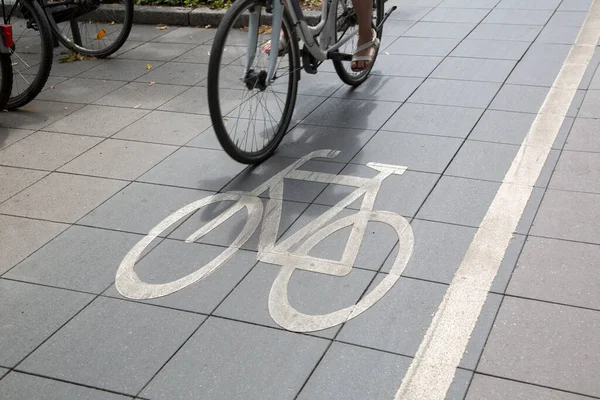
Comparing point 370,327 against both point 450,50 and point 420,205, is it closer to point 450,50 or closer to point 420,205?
point 420,205

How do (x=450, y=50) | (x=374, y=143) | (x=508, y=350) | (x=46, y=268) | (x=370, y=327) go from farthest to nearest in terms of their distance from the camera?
(x=450, y=50) → (x=374, y=143) → (x=46, y=268) → (x=370, y=327) → (x=508, y=350)

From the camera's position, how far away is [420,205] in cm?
456

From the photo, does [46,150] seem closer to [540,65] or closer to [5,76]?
[5,76]

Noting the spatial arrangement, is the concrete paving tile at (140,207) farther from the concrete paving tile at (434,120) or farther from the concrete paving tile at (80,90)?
the concrete paving tile at (80,90)

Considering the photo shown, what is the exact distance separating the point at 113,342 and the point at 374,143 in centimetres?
250

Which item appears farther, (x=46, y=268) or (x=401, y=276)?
(x=46, y=268)

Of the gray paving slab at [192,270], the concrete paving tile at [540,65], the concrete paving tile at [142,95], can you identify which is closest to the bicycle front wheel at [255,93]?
the concrete paving tile at [142,95]

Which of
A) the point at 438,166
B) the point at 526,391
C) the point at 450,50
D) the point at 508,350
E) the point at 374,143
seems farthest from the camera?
the point at 450,50

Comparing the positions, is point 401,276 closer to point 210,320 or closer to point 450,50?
point 210,320

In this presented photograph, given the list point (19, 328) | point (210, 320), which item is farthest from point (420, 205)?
point (19, 328)

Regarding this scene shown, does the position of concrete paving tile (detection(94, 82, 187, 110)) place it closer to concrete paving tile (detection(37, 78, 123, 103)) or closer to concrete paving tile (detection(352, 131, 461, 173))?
concrete paving tile (detection(37, 78, 123, 103))

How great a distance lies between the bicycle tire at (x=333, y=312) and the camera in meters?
3.61

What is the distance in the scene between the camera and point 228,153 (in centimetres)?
503

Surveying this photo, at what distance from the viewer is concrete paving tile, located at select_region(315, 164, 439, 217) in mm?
4566
